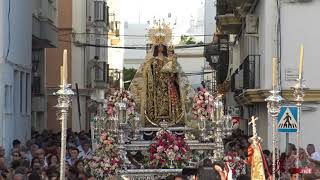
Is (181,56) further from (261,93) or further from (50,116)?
(261,93)

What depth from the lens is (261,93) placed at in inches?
897

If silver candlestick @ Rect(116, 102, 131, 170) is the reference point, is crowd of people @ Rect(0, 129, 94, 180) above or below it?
below

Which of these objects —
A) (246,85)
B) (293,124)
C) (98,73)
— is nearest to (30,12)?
(246,85)

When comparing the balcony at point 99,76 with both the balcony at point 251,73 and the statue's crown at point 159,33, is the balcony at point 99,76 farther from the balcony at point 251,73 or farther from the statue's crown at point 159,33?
the statue's crown at point 159,33

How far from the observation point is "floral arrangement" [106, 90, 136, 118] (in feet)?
63.0

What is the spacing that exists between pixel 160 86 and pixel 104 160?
452cm

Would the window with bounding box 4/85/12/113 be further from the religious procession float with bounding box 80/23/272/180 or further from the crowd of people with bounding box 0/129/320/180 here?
the religious procession float with bounding box 80/23/272/180

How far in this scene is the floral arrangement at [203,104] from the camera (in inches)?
765

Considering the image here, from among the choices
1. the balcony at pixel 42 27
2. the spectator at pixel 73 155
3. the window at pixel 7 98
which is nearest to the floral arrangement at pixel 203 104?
the spectator at pixel 73 155

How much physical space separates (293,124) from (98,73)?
3249 cm

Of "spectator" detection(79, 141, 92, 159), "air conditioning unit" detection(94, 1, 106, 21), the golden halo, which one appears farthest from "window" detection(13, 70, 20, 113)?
"air conditioning unit" detection(94, 1, 106, 21)

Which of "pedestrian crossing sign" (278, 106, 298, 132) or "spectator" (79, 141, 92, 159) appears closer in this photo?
"pedestrian crossing sign" (278, 106, 298, 132)

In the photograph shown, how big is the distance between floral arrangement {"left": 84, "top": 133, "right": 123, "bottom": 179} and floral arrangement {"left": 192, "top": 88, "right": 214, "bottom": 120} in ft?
8.77

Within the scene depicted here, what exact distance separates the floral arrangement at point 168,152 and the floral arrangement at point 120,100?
1.51 m
